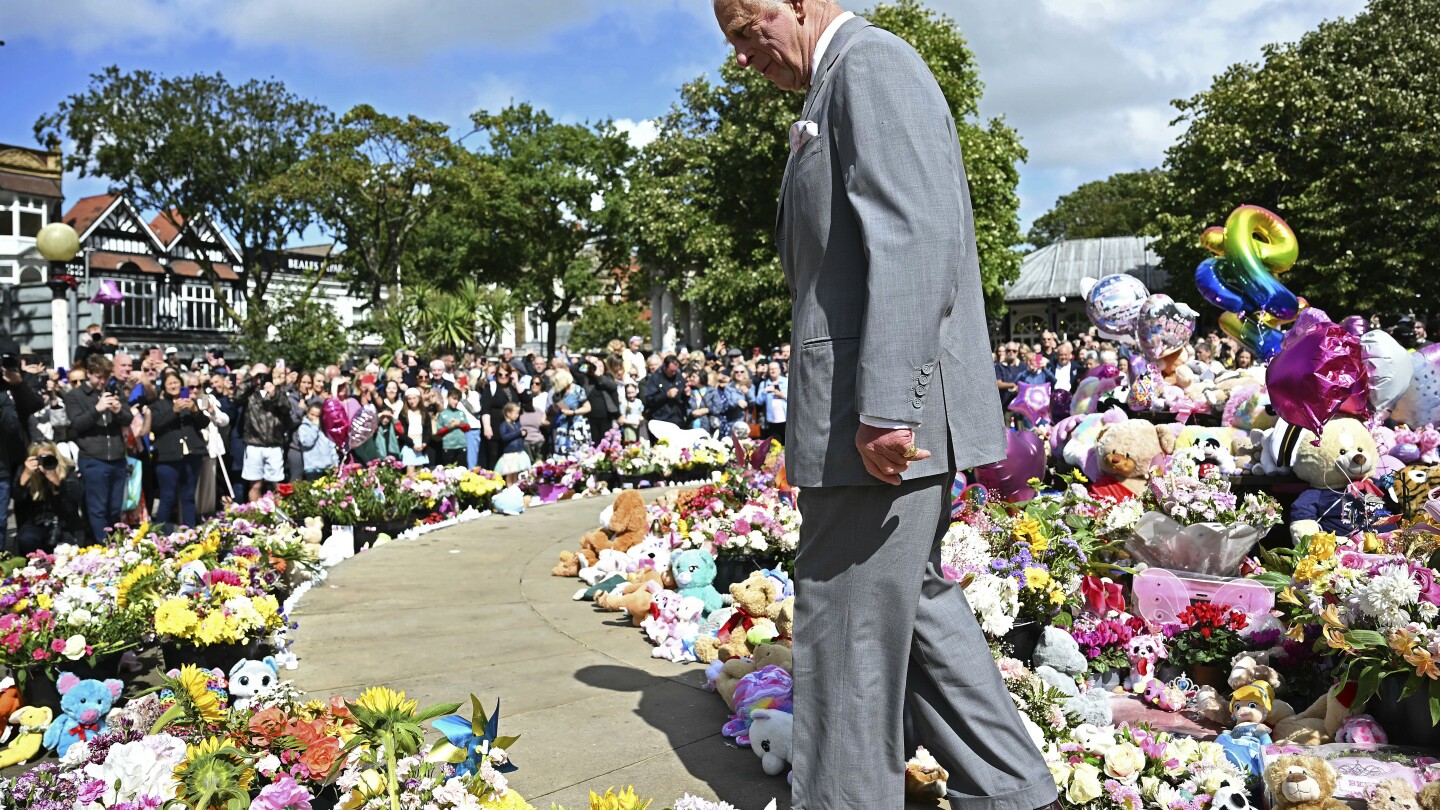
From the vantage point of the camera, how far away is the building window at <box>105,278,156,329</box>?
36625 millimetres

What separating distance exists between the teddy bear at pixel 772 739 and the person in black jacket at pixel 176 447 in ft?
26.1

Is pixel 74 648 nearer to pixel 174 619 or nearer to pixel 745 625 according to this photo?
pixel 174 619

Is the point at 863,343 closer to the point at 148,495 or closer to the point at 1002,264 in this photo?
the point at 148,495

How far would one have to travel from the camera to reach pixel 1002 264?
28188 millimetres

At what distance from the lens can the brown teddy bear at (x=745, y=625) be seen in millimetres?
4289

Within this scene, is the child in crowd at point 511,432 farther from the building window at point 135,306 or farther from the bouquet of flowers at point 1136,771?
the building window at point 135,306

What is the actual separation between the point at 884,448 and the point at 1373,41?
1169 inches

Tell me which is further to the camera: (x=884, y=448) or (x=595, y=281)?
(x=595, y=281)

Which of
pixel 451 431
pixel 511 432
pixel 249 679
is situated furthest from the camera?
pixel 511 432

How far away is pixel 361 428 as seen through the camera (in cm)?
1089

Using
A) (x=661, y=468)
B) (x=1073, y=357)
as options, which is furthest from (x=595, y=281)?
(x=661, y=468)

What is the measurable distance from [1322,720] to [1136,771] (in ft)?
2.55

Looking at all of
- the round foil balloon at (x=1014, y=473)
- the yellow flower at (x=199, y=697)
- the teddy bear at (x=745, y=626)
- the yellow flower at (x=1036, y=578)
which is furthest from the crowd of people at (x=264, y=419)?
the yellow flower at (x=1036, y=578)

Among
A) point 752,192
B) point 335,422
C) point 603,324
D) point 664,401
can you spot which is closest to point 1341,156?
point 752,192
